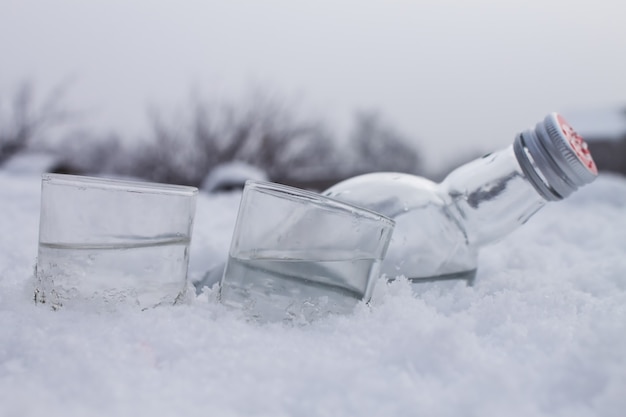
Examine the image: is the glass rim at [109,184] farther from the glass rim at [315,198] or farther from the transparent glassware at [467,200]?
the transparent glassware at [467,200]

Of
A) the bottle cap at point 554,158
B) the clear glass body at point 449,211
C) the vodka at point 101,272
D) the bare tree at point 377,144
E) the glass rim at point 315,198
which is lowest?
the bare tree at point 377,144

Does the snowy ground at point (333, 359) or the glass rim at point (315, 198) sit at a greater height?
the glass rim at point (315, 198)

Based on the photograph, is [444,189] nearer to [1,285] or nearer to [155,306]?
[155,306]

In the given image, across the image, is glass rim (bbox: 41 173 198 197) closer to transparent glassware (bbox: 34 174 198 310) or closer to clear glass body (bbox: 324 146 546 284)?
transparent glassware (bbox: 34 174 198 310)

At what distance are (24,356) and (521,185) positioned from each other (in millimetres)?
544

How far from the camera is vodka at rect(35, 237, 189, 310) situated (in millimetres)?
493

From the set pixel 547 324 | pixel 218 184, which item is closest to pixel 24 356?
pixel 547 324

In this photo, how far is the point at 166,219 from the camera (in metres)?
0.51

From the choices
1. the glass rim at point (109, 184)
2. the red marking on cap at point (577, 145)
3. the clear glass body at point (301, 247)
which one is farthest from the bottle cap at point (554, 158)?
the glass rim at point (109, 184)

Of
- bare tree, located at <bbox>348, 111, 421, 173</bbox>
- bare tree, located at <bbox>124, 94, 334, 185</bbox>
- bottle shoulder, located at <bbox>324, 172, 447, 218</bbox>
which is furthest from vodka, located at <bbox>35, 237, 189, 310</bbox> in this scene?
bare tree, located at <bbox>348, 111, 421, 173</bbox>

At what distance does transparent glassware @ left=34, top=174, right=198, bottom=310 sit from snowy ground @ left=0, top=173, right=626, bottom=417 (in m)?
0.02

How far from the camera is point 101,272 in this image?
496mm

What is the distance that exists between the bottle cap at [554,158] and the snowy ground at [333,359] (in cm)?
12

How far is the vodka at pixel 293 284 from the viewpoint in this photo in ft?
1.65
